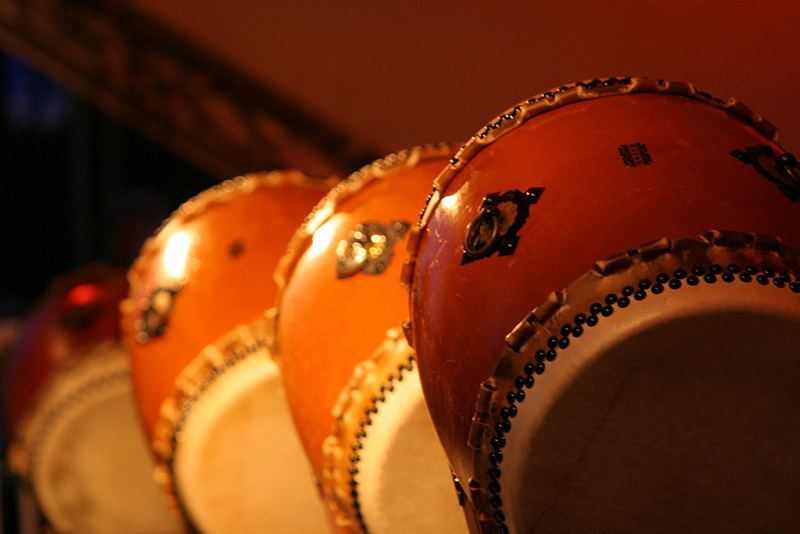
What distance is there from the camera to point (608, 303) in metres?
0.84

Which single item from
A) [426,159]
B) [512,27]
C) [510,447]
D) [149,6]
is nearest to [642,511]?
[510,447]

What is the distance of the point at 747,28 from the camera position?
147 centimetres

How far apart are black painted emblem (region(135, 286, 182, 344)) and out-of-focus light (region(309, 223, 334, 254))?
1.45ft

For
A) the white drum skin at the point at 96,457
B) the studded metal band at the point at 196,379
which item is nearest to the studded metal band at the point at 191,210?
the studded metal band at the point at 196,379

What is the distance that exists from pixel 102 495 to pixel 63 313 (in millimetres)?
516

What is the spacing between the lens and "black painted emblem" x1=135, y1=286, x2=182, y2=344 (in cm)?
177

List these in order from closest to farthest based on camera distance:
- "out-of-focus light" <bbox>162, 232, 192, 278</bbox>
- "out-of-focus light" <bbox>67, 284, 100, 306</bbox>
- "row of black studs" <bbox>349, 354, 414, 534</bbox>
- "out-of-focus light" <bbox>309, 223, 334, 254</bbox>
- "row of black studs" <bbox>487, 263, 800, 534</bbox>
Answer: "row of black studs" <bbox>487, 263, 800, 534</bbox>, "row of black studs" <bbox>349, 354, 414, 534</bbox>, "out-of-focus light" <bbox>309, 223, 334, 254</bbox>, "out-of-focus light" <bbox>162, 232, 192, 278</bbox>, "out-of-focus light" <bbox>67, 284, 100, 306</bbox>

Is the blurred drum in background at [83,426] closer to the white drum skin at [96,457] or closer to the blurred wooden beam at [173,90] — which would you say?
the white drum skin at [96,457]

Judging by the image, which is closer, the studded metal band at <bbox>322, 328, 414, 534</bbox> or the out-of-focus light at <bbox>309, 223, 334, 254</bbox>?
the studded metal band at <bbox>322, 328, 414, 534</bbox>

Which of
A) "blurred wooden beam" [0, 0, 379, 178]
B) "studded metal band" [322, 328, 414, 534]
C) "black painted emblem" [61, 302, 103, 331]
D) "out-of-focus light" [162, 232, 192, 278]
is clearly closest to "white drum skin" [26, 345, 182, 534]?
"black painted emblem" [61, 302, 103, 331]

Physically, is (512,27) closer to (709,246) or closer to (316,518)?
(316,518)

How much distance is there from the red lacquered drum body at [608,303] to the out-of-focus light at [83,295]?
1.82 metres

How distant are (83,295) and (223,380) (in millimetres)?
1102

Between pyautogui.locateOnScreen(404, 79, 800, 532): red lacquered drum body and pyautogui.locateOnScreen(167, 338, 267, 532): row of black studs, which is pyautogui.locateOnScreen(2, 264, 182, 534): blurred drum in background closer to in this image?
pyautogui.locateOnScreen(167, 338, 267, 532): row of black studs
